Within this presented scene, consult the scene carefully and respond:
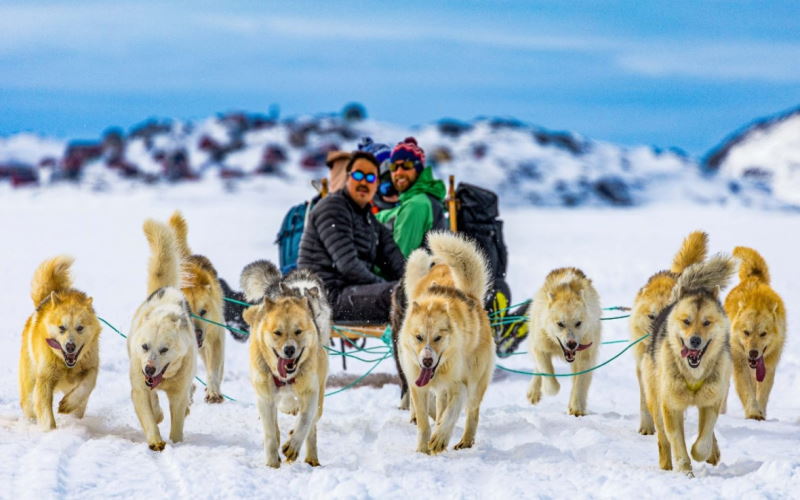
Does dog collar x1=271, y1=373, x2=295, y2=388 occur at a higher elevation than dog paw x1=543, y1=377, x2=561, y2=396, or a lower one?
higher

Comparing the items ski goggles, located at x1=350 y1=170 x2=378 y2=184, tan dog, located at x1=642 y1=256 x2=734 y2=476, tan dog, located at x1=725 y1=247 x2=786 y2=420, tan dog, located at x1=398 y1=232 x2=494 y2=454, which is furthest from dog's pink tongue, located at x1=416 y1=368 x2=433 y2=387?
ski goggles, located at x1=350 y1=170 x2=378 y2=184

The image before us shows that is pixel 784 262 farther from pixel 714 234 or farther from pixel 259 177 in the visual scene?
pixel 259 177

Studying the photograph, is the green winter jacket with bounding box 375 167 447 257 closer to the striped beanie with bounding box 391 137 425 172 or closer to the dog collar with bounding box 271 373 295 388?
the striped beanie with bounding box 391 137 425 172

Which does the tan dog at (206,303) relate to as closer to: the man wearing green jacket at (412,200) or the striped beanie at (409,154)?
the man wearing green jacket at (412,200)

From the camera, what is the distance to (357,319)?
281 inches

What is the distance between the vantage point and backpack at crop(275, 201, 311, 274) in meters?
8.20

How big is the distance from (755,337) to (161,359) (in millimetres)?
3843

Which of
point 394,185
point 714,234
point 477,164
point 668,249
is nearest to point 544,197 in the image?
point 477,164

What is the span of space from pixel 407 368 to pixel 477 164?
2414 inches

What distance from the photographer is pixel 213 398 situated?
709cm

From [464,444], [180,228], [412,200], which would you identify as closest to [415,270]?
[464,444]

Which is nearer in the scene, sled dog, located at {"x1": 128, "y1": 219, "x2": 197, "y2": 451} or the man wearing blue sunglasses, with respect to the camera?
sled dog, located at {"x1": 128, "y1": 219, "x2": 197, "y2": 451}

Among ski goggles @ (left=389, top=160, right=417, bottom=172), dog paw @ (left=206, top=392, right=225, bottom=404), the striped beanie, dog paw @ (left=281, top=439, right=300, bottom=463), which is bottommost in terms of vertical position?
dog paw @ (left=206, top=392, right=225, bottom=404)

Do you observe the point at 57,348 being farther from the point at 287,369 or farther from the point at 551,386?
the point at 551,386
